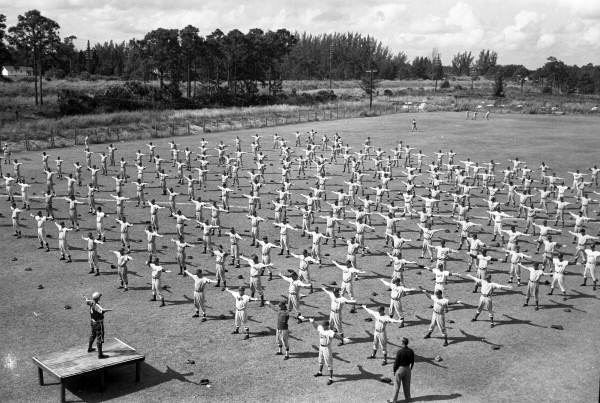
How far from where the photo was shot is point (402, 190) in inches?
1676

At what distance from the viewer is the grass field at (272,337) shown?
55.2ft

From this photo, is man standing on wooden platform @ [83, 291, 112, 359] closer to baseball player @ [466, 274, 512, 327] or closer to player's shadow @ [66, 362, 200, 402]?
player's shadow @ [66, 362, 200, 402]

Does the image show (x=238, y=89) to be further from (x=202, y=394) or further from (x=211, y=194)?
(x=202, y=394)

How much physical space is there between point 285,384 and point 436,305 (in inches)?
221

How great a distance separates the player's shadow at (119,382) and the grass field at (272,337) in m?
0.04

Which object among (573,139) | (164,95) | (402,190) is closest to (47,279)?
(402,190)

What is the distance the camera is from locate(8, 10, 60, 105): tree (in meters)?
80.2

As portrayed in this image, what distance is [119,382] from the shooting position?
17.1 metres

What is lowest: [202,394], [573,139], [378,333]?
[202,394]

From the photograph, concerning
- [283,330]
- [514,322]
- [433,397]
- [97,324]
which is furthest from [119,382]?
[514,322]

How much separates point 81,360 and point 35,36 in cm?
7594

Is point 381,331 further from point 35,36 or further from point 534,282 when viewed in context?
point 35,36

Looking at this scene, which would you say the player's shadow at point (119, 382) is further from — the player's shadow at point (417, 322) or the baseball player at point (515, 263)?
the baseball player at point (515, 263)

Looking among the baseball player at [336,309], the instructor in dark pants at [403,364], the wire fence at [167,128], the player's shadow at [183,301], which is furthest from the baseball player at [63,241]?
the wire fence at [167,128]
